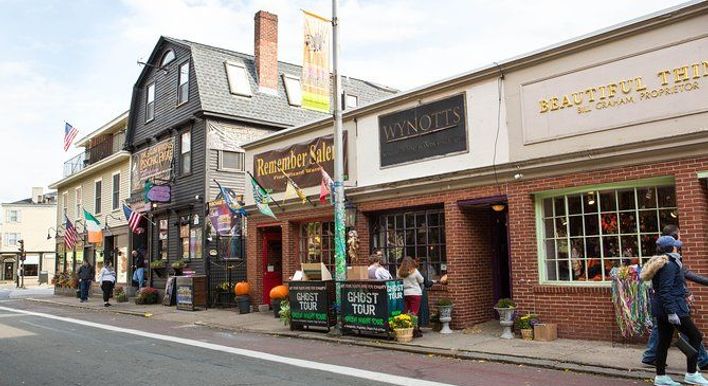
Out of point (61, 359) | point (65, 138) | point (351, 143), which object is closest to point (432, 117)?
point (351, 143)

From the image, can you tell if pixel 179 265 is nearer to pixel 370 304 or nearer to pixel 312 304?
pixel 312 304

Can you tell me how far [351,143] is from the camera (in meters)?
15.2

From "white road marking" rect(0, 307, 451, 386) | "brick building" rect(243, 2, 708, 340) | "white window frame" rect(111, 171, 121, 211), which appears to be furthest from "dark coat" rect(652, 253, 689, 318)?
"white window frame" rect(111, 171, 121, 211)

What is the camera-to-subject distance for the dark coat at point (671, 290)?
7266 millimetres

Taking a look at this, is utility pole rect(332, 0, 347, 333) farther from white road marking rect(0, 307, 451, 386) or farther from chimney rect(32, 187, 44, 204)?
chimney rect(32, 187, 44, 204)

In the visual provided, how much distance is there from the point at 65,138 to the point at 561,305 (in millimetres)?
26699

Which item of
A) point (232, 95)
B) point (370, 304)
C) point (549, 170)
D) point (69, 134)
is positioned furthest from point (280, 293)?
point (69, 134)

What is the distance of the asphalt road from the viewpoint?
7.96m

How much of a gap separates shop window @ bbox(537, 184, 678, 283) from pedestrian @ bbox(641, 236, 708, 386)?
2.62 m

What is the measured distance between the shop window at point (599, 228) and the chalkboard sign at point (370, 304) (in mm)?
2741

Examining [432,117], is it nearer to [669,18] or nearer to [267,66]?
[669,18]

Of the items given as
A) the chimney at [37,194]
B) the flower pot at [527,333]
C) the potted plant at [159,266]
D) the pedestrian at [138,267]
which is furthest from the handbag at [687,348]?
the chimney at [37,194]

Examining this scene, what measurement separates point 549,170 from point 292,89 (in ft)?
52.8

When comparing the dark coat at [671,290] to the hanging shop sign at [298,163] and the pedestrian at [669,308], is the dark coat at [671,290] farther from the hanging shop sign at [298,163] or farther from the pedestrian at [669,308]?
the hanging shop sign at [298,163]
